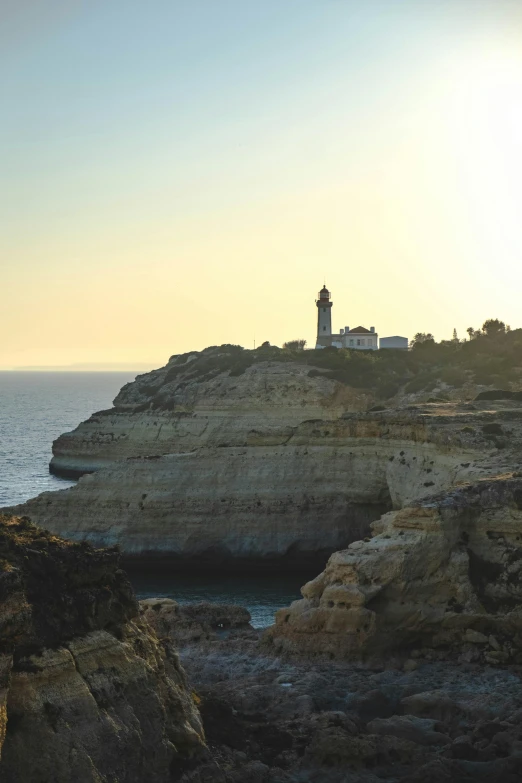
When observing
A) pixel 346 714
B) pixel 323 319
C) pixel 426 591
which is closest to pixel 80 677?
pixel 346 714

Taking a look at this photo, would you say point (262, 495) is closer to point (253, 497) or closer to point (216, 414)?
point (253, 497)

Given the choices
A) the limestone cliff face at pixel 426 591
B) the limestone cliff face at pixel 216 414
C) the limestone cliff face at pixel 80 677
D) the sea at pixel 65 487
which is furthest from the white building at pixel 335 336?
the limestone cliff face at pixel 80 677

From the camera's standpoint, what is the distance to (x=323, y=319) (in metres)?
93.8

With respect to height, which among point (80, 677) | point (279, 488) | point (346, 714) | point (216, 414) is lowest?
Answer: point (346, 714)

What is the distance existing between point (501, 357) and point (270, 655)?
155 feet

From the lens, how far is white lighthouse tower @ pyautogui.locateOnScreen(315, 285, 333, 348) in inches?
3580

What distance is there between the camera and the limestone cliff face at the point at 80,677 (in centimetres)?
1516

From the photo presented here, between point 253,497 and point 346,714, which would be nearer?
point 346,714

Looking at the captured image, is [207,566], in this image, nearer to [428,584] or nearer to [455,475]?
[455,475]

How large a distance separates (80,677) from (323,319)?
78.8 m

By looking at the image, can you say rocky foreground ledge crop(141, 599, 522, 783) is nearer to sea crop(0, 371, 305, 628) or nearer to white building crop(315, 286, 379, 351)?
sea crop(0, 371, 305, 628)

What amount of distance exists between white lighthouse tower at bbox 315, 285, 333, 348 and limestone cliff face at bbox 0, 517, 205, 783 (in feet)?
240

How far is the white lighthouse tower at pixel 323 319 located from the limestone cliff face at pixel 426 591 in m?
62.9

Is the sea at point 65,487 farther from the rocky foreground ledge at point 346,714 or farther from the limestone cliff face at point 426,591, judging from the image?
the rocky foreground ledge at point 346,714
